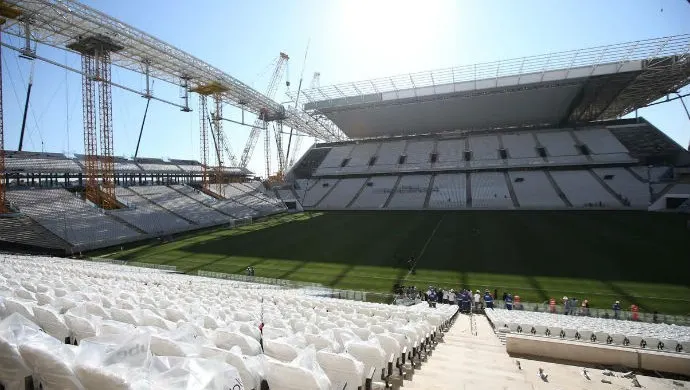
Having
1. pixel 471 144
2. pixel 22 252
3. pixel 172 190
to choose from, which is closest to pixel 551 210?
pixel 471 144

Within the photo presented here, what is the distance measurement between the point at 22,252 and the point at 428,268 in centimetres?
3086

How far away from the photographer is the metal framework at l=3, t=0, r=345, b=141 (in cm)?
2942

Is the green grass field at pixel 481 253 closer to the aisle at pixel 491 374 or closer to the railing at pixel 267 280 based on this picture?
the railing at pixel 267 280

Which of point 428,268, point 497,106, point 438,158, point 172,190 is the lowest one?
point 428,268

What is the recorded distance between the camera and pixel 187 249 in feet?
105

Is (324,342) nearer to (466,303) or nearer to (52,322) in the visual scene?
(52,322)

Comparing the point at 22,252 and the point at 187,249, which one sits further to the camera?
the point at 187,249

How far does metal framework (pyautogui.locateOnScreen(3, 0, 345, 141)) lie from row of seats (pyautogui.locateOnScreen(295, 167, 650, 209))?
19451mm

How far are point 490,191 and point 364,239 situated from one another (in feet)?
84.7

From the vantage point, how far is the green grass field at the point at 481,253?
2034 cm

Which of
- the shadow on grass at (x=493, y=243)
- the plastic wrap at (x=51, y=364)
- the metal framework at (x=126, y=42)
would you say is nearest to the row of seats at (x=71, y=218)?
the shadow on grass at (x=493, y=243)

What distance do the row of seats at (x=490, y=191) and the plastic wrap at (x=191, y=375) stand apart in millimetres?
49666

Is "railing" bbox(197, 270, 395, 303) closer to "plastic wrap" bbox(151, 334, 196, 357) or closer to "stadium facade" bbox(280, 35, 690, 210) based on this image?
"plastic wrap" bbox(151, 334, 196, 357)

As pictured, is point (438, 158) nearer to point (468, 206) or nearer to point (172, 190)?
point (468, 206)
